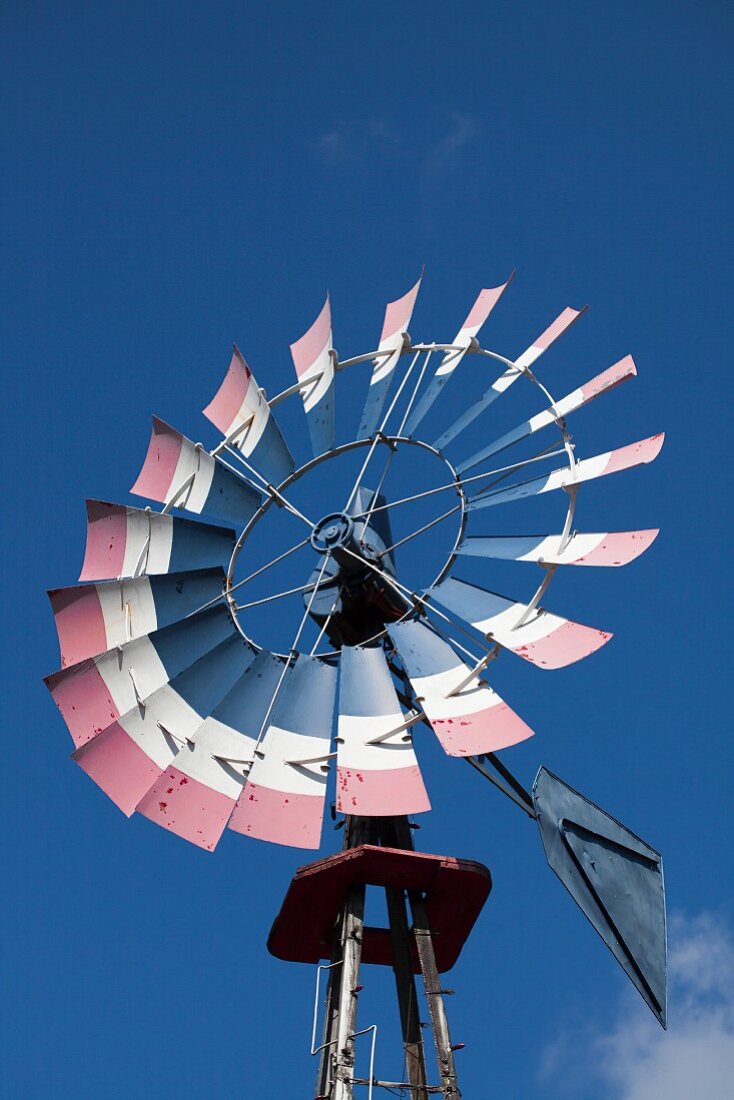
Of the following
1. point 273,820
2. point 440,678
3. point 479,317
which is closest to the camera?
point 273,820

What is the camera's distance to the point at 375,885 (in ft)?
25.2

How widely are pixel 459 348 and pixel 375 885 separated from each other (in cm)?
432

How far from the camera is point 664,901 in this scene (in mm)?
8164

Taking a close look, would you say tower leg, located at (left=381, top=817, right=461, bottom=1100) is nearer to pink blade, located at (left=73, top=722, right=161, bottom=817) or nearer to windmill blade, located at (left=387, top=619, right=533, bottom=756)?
windmill blade, located at (left=387, top=619, right=533, bottom=756)

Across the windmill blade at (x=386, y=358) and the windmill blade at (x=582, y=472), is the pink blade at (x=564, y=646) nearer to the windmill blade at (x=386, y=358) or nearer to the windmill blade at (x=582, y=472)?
the windmill blade at (x=582, y=472)

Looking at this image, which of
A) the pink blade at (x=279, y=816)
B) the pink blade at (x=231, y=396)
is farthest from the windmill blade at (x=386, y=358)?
the pink blade at (x=279, y=816)

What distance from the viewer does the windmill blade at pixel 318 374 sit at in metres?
9.48

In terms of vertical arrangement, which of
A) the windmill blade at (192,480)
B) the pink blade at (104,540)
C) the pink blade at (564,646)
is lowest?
the pink blade at (564,646)

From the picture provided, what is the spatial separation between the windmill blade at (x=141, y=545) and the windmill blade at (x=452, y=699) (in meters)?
1.64

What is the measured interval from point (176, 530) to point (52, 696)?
5.36 ft

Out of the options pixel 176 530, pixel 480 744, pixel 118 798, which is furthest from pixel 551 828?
pixel 176 530

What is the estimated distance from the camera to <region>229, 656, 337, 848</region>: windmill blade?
7.34 metres

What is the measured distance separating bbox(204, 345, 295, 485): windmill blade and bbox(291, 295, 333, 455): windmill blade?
0.95 feet

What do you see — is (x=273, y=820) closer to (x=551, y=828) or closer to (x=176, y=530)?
(x=551, y=828)
